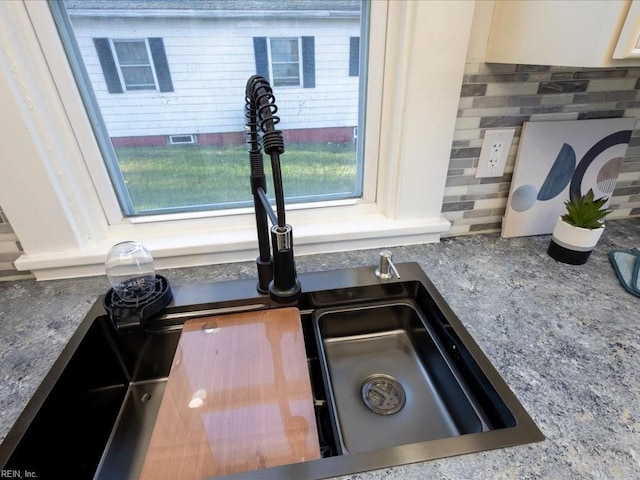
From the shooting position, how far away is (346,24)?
2.89 feet

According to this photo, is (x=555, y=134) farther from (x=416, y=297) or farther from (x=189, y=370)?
(x=189, y=370)

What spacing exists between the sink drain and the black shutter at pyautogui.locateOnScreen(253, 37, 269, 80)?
82 cm

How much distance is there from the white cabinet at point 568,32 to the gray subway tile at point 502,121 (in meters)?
0.17

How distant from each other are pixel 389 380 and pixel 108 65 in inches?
40.1

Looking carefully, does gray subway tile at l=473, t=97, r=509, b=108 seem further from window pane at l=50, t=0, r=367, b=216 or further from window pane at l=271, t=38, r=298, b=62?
window pane at l=271, t=38, r=298, b=62

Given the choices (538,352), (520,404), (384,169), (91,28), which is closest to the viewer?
(520,404)

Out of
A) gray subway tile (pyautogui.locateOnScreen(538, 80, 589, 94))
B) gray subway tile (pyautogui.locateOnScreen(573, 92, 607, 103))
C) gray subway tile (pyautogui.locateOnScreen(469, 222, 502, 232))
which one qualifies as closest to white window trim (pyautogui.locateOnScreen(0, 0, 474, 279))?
gray subway tile (pyautogui.locateOnScreen(469, 222, 502, 232))

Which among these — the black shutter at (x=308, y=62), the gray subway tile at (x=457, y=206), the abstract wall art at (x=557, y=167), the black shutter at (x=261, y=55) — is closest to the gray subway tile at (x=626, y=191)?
the abstract wall art at (x=557, y=167)

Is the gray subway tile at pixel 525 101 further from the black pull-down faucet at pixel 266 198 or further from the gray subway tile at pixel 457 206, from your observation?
the black pull-down faucet at pixel 266 198

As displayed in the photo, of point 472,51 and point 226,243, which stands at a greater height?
point 472,51

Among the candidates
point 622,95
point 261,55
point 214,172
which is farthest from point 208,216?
point 622,95

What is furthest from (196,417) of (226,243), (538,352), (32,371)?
(538,352)

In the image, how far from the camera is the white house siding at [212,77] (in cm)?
82

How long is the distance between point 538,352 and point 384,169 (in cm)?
61
